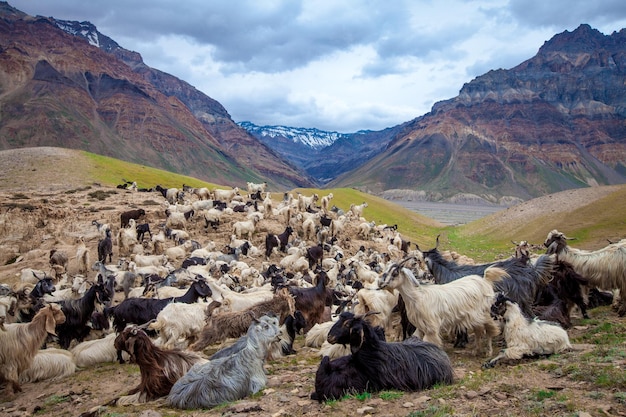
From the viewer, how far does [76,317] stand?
32.9 feet

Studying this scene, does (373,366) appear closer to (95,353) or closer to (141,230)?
(95,353)

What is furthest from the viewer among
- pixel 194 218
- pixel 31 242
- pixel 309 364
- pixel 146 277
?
pixel 194 218

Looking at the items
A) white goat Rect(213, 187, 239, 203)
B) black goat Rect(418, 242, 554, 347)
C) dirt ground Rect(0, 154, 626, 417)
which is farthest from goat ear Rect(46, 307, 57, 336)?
white goat Rect(213, 187, 239, 203)

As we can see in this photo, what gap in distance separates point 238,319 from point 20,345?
3.99 m

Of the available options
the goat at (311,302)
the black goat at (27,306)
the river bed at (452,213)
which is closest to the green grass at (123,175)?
the black goat at (27,306)

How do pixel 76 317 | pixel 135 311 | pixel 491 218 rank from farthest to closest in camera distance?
pixel 491 218
pixel 76 317
pixel 135 311

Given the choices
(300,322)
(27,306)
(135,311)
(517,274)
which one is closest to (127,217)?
(27,306)

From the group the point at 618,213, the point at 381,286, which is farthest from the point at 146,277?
the point at 618,213

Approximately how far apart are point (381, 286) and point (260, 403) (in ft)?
8.85

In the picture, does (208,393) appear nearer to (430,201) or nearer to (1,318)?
(1,318)

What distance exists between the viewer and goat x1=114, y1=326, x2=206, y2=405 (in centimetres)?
648

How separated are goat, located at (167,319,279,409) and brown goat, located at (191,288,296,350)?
2.39m

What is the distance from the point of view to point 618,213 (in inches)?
1141

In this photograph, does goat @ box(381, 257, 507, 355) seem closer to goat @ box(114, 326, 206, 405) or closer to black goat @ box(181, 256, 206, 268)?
goat @ box(114, 326, 206, 405)
